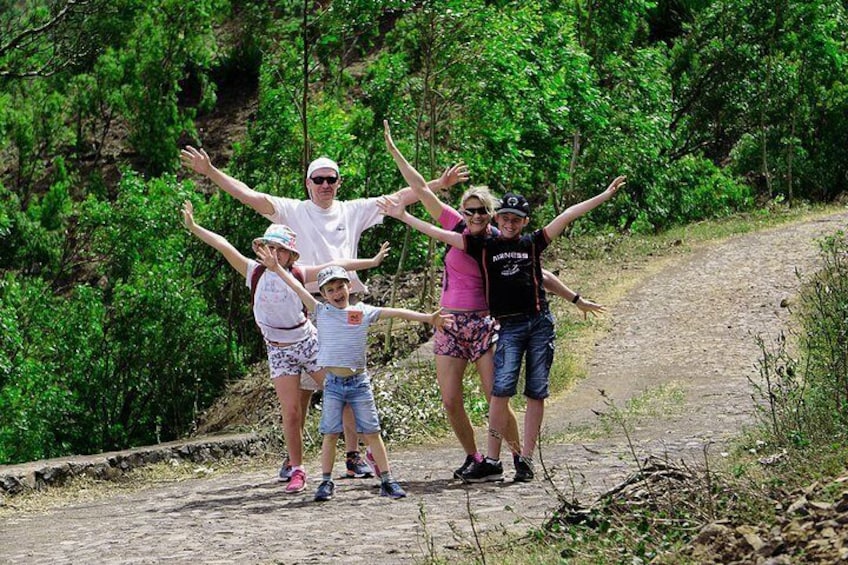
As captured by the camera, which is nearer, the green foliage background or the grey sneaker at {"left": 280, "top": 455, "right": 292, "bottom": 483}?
the grey sneaker at {"left": 280, "top": 455, "right": 292, "bottom": 483}

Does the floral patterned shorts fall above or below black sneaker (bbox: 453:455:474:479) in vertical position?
above

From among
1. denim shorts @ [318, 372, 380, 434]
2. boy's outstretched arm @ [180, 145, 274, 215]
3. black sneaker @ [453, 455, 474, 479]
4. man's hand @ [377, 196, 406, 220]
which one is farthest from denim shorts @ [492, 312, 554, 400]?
boy's outstretched arm @ [180, 145, 274, 215]

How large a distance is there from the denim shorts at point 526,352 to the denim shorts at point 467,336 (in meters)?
0.24

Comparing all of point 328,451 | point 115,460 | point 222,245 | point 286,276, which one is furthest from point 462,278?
point 115,460

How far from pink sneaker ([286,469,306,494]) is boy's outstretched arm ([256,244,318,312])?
1207 millimetres

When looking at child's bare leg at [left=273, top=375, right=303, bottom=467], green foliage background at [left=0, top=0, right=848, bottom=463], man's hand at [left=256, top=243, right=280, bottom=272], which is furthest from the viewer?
green foliage background at [left=0, top=0, right=848, bottom=463]

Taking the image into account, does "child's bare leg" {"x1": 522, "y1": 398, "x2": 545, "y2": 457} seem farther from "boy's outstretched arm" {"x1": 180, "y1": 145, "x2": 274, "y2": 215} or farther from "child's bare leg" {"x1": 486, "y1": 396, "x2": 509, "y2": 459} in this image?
"boy's outstretched arm" {"x1": 180, "y1": 145, "x2": 274, "y2": 215}

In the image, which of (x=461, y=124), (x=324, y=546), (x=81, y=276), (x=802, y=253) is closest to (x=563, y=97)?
(x=461, y=124)

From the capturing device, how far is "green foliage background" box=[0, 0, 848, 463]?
2158 centimetres

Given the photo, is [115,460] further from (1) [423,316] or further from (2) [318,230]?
(1) [423,316]

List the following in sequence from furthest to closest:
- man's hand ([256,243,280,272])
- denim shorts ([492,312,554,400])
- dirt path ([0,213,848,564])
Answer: man's hand ([256,243,280,272]), denim shorts ([492,312,554,400]), dirt path ([0,213,848,564])

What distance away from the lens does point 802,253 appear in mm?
22234

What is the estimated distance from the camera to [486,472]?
996 cm

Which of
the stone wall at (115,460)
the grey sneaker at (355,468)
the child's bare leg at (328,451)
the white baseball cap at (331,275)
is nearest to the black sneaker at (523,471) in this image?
the child's bare leg at (328,451)
